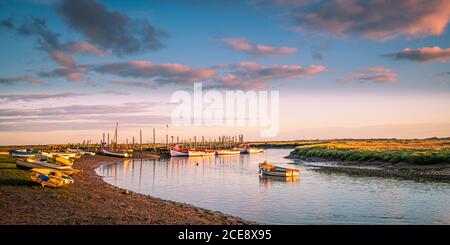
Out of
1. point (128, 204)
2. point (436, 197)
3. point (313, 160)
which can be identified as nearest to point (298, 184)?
point (436, 197)

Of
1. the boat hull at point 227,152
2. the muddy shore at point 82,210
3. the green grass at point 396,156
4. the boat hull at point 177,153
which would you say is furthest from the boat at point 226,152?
the muddy shore at point 82,210

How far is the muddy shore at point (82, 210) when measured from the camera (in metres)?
17.6

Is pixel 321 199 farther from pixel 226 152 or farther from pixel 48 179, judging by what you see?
pixel 226 152

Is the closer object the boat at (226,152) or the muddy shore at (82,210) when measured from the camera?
the muddy shore at (82,210)

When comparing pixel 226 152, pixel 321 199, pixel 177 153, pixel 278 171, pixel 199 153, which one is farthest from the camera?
pixel 226 152

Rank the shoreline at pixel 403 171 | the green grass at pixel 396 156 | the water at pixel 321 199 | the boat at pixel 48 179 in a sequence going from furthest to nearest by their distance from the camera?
the green grass at pixel 396 156 < the shoreline at pixel 403 171 < the boat at pixel 48 179 < the water at pixel 321 199

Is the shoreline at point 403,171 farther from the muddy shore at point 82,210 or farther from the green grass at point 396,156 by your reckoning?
the muddy shore at point 82,210

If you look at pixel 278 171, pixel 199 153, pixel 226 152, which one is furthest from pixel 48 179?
pixel 226 152

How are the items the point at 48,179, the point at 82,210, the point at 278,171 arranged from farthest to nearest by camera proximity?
the point at 278,171, the point at 48,179, the point at 82,210

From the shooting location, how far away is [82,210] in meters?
19.9
